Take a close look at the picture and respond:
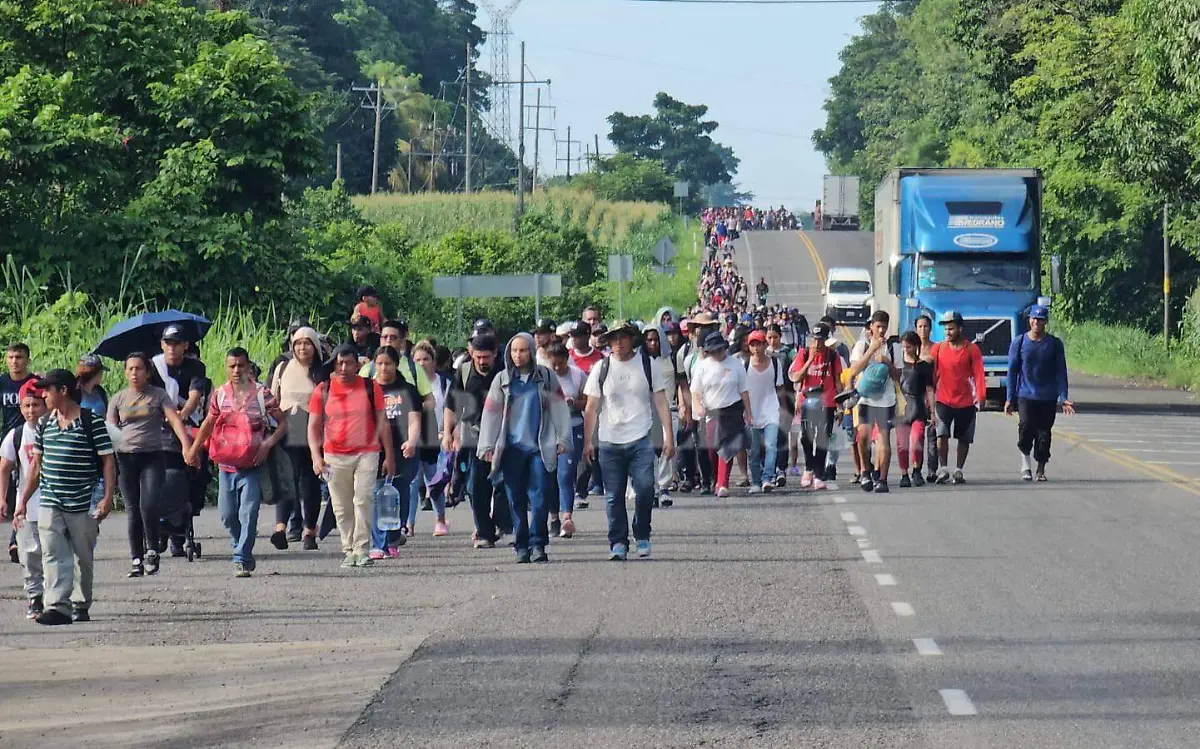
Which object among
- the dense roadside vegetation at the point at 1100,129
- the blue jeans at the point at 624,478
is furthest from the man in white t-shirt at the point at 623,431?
the dense roadside vegetation at the point at 1100,129

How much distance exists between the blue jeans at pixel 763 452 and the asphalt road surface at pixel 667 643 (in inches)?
116

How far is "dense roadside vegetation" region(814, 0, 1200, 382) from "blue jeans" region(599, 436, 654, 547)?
52.8 ft

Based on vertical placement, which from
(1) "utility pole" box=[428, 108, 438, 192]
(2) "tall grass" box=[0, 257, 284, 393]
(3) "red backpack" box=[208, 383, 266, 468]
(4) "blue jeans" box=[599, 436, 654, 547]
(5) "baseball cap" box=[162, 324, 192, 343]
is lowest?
(4) "blue jeans" box=[599, 436, 654, 547]

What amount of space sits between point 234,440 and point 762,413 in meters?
7.52

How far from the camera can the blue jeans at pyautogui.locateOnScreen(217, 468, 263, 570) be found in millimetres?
13773

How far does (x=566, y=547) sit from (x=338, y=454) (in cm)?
222

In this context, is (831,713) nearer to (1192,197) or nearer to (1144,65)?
(1144,65)

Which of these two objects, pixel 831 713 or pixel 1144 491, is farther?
pixel 1144 491

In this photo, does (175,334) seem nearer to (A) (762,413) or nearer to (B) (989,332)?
(A) (762,413)

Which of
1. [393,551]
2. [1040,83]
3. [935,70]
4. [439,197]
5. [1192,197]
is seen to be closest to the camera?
[393,551]

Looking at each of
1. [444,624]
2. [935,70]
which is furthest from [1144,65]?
[935,70]

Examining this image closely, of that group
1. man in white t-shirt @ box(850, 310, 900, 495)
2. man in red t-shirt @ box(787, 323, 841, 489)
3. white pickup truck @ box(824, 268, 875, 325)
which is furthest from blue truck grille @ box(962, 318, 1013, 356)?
white pickup truck @ box(824, 268, 875, 325)

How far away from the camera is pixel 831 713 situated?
8.38 m

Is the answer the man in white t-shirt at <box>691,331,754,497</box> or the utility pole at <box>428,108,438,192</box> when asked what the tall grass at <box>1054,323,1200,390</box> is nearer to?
the man in white t-shirt at <box>691,331,754,497</box>
